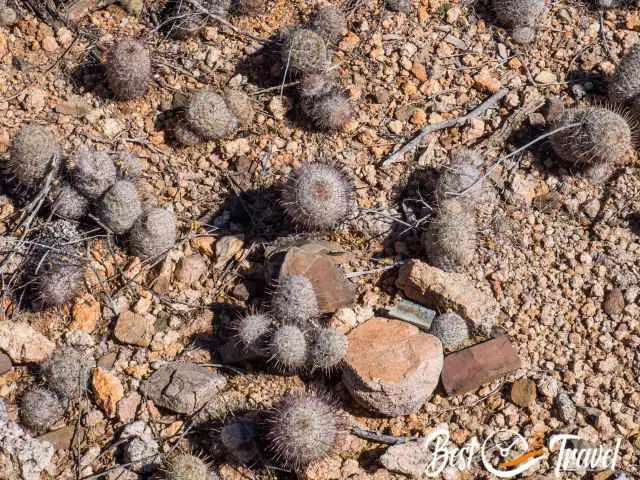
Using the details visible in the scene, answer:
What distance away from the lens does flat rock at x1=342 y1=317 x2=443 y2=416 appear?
5.31 meters

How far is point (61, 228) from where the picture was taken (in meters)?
6.05

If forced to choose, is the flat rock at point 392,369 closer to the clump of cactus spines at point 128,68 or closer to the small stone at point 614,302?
the small stone at point 614,302

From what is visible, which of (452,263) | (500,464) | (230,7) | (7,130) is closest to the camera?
(500,464)

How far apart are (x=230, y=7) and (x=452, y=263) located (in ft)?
11.2

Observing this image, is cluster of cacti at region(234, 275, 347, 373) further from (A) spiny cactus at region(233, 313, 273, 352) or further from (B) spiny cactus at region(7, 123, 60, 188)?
(B) spiny cactus at region(7, 123, 60, 188)

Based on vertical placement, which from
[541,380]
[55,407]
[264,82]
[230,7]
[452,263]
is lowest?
[55,407]

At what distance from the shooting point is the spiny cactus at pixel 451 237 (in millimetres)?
5766

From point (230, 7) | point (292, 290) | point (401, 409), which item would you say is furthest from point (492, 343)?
point (230, 7)

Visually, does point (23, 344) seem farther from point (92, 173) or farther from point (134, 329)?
point (92, 173)

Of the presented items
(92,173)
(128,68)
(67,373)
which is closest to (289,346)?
(67,373)

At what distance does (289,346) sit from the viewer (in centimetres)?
526

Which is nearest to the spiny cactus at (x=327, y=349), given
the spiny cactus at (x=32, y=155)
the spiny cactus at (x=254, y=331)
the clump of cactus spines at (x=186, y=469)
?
the spiny cactus at (x=254, y=331)

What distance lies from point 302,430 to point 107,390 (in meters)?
1.71

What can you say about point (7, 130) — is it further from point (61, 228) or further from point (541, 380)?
point (541, 380)
